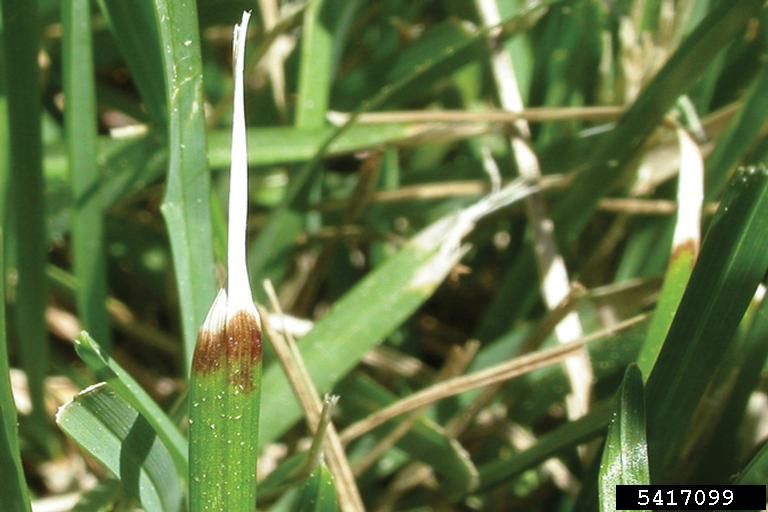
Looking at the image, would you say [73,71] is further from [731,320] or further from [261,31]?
[731,320]

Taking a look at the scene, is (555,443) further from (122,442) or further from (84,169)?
(84,169)

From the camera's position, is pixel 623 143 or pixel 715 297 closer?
pixel 715 297

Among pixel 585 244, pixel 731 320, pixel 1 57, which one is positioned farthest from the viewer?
pixel 585 244

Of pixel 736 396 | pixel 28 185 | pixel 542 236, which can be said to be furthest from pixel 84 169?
pixel 736 396

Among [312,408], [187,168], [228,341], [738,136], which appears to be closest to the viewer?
[228,341]

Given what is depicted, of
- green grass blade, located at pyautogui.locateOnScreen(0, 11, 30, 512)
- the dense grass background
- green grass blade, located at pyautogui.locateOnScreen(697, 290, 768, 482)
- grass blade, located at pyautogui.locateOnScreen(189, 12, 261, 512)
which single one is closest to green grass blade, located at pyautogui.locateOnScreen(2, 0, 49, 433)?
the dense grass background

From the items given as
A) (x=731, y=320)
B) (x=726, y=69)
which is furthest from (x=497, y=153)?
(x=731, y=320)
